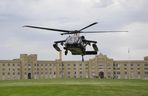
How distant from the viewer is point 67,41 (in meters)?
50.5

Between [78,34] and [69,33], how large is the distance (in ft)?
4.40
